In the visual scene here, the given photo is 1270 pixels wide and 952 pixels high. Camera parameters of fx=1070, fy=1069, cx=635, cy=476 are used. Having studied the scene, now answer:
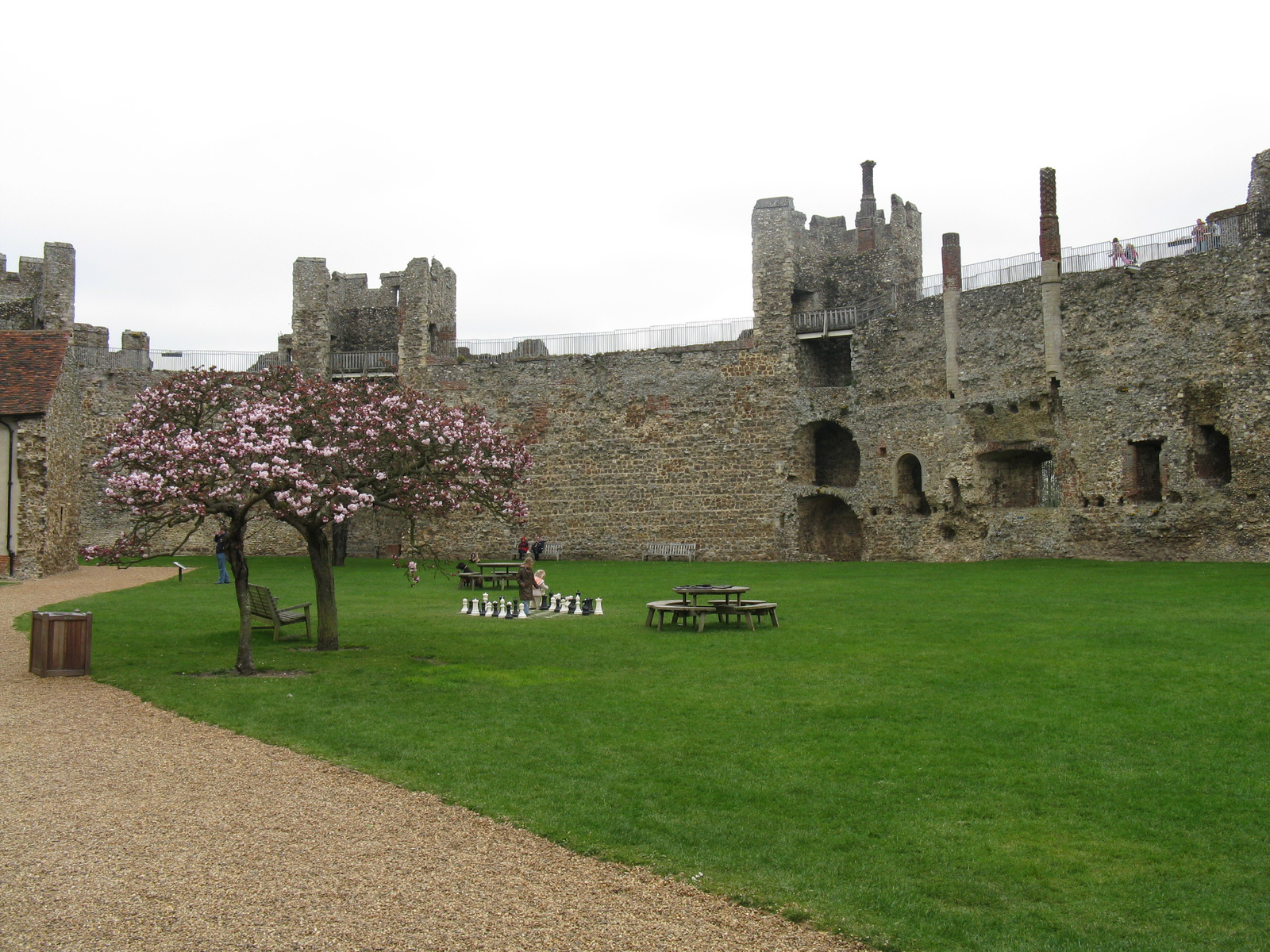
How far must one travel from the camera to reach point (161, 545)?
37.0m

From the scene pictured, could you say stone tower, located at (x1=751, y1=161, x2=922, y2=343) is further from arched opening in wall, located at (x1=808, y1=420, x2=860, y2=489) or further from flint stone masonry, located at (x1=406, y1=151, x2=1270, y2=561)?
arched opening in wall, located at (x1=808, y1=420, x2=860, y2=489)

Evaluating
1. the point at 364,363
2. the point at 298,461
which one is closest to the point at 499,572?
the point at 298,461

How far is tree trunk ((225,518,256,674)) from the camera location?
11.5 metres

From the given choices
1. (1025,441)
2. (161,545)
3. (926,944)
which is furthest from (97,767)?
(161,545)

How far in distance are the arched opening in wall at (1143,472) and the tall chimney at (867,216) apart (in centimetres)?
1169

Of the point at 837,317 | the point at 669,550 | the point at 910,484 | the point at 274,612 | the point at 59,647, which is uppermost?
the point at 837,317

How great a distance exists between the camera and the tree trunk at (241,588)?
11.5 metres

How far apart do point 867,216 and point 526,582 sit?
21039mm

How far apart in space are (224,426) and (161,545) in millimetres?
27789

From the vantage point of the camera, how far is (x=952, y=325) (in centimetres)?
2822

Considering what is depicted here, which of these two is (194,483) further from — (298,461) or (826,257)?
(826,257)

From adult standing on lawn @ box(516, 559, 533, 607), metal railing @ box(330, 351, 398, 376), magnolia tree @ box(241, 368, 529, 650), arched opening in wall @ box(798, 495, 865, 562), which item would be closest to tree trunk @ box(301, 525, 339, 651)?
magnolia tree @ box(241, 368, 529, 650)

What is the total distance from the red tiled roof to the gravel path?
59.1ft

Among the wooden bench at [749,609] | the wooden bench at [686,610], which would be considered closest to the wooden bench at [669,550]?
the wooden bench at [749,609]
